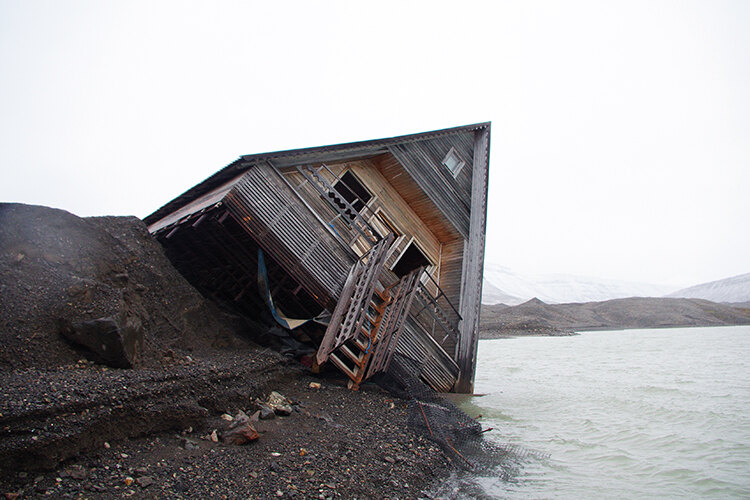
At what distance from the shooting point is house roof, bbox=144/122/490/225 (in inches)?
371

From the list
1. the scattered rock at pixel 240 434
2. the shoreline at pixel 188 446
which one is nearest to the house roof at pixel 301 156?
the shoreline at pixel 188 446

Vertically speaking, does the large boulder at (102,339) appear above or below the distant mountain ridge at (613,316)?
below

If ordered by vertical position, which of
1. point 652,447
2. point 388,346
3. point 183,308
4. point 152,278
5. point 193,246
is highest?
point 193,246

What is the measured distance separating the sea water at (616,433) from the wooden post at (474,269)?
3.11 feet

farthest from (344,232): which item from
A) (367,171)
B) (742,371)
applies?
(742,371)

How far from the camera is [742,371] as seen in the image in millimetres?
15891

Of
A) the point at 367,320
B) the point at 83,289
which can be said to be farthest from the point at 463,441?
the point at 83,289

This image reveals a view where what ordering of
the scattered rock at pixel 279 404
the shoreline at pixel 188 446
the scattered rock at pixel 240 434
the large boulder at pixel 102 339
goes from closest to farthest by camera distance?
the shoreline at pixel 188 446, the scattered rock at pixel 240 434, the large boulder at pixel 102 339, the scattered rock at pixel 279 404

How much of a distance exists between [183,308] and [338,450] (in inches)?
167

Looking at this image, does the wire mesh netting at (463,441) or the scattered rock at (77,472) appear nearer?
the scattered rock at (77,472)

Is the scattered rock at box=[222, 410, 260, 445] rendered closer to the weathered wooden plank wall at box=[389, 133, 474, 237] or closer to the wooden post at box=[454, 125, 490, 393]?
the wooden post at box=[454, 125, 490, 393]

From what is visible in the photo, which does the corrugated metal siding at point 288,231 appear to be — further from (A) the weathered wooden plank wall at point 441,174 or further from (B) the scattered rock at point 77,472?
(B) the scattered rock at point 77,472

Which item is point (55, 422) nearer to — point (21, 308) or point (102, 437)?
point (102, 437)

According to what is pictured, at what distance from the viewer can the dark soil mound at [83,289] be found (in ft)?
17.6
